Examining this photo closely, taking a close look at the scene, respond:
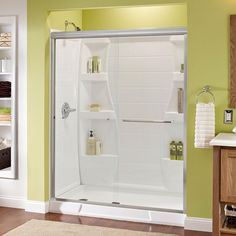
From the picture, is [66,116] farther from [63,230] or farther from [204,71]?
[204,71]

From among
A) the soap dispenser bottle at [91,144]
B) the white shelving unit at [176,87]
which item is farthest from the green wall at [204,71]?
the soap dispenser bottle at [91,144]

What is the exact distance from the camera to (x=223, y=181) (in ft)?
11.1

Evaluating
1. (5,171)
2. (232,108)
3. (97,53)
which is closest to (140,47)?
(97,53)

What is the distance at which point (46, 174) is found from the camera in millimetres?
4539

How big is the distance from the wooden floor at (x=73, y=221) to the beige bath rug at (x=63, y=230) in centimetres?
12

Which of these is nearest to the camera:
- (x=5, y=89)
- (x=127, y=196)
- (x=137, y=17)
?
(x=127, y=196)

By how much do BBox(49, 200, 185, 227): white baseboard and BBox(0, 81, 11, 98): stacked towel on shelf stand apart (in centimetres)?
122

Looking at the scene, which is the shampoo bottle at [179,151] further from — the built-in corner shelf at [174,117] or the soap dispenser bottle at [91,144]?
the soap dispenser bottle at [91,144]

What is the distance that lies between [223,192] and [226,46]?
1.29 metres

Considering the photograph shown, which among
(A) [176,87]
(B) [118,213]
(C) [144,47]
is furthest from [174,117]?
(B) [118,213]

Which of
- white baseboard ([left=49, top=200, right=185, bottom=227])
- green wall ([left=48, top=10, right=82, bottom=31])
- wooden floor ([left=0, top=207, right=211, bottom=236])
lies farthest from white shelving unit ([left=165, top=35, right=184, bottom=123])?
green wall ([left=48, top=10, right=82, bottom=31])

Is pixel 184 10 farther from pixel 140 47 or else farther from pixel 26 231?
pixel 26 231

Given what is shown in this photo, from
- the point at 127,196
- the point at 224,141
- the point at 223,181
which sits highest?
the point at 224,141

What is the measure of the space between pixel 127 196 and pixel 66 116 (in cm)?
106
